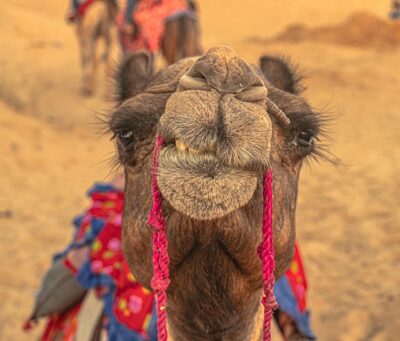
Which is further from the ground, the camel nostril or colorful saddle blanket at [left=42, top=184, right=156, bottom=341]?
the camel nostril

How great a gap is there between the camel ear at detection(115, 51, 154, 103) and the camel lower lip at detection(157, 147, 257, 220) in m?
0.94

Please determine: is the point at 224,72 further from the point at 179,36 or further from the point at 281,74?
the point at 179,36

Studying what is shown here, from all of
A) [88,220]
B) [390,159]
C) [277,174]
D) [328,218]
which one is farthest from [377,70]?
[277,174]

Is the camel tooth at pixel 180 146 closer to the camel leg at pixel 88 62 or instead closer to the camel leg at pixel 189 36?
the camel leg at pixel 189 36

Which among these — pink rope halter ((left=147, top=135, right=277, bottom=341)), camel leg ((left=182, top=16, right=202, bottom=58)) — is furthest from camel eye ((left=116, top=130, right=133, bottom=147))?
camel leg ((left=182, top=16, right=202, bottom=58))

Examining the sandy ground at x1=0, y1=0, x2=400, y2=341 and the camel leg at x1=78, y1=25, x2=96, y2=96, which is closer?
the sandy ground at x1=0, y1=0, x2=400, y2=341

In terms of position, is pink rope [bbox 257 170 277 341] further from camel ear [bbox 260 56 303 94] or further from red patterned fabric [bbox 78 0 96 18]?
red patterned fabric [bbox 78 0 96 18]

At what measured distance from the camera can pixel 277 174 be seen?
66.1 inches

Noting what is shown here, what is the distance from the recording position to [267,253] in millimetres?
1507

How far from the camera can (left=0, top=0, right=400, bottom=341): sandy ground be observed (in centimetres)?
464

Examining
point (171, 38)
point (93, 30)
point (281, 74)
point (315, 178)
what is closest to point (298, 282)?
point (281, 74)

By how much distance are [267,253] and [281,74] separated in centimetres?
90

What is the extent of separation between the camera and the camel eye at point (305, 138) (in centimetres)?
175

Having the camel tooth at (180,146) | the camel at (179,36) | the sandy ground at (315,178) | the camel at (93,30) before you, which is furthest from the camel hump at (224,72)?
the camel at (93,30)
